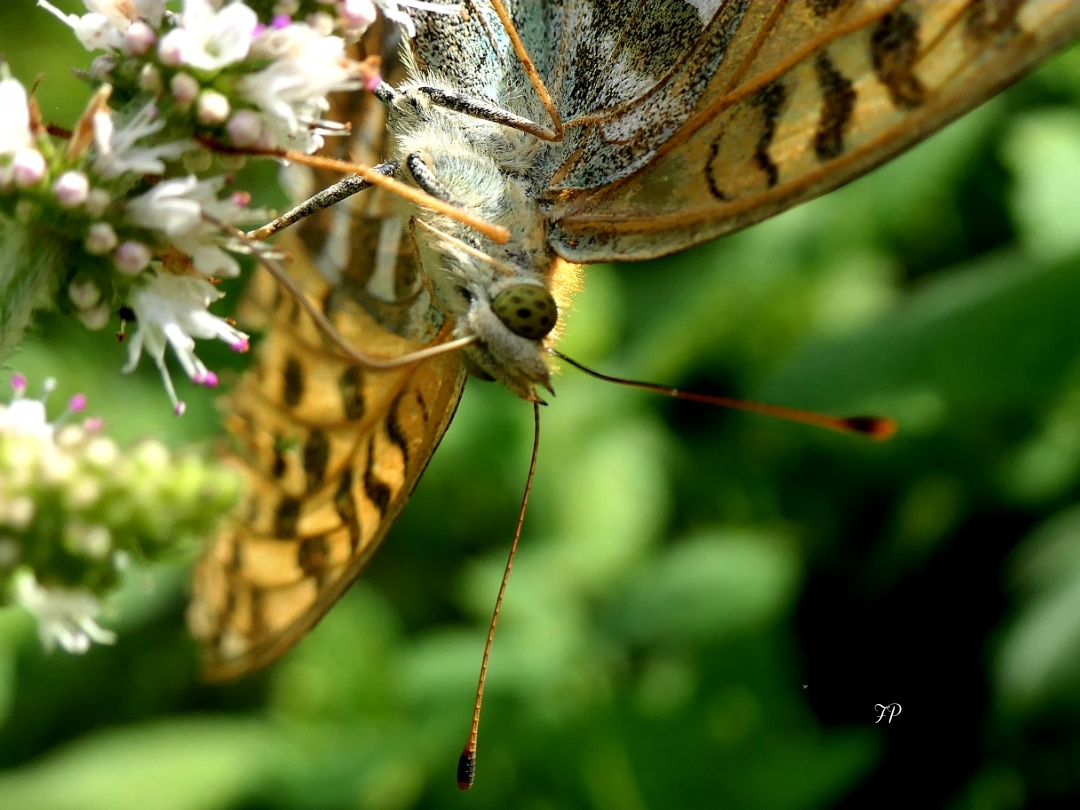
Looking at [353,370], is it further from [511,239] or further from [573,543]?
[573,543]

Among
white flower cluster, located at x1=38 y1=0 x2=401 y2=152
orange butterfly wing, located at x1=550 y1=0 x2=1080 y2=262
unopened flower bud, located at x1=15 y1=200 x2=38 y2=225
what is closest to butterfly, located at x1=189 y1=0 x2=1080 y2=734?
orange butterfly wing, located at x1=550 y1=0 x2=1080 y2=262

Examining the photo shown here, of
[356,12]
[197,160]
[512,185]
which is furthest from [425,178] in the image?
[197,160]

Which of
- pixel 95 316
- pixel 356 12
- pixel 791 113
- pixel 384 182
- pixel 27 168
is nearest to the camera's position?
pixel 27 168

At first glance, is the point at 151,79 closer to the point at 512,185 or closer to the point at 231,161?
the point at 231,161

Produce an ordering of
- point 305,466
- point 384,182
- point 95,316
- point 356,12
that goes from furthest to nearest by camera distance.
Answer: point 305,466 → point 384,182 → point 356,12 → point 95,316

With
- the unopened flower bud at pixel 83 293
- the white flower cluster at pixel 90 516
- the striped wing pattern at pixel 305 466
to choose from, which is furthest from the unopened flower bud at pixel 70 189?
the striped wing pattern at pixel 305 466
